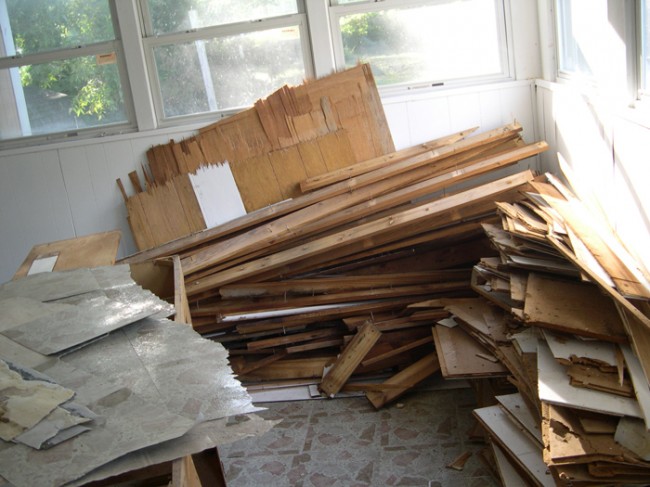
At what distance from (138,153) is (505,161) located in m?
2.56

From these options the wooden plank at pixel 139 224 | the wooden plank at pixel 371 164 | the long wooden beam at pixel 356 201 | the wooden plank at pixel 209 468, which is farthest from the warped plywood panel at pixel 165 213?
the wooden plank at pixel 209 468

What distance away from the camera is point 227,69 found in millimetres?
5625

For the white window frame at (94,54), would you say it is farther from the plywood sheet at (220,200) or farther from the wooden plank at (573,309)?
the wooden plank at (573,309)

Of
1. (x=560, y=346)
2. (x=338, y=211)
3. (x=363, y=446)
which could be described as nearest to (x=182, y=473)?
(x=560, y=346)

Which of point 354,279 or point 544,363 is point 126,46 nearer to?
point 354,279

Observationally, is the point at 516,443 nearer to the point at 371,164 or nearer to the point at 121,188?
the point at 371,164

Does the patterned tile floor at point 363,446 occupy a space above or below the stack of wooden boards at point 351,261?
below

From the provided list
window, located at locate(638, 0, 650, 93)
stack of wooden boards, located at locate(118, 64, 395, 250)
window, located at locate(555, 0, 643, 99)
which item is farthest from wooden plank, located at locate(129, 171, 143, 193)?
window, located at locate(638, 0, 650, 93)

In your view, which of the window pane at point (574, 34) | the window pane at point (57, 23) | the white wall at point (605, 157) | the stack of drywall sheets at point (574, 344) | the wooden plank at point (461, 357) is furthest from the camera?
the window pane at point (57, 23)

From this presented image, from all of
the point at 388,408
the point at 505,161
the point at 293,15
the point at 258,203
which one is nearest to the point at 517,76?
the point at 505,161

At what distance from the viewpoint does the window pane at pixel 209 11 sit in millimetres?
5531

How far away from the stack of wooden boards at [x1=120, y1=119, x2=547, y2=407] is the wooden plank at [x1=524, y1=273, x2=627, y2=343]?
131cm

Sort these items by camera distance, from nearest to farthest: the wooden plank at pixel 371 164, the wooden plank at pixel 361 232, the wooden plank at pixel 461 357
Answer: the wooden plank at pixel 461 357, the wooden plank at pixel 361 232, the wooden plank at pixel 371 164

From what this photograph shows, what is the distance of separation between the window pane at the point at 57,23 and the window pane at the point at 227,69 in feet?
1.52
